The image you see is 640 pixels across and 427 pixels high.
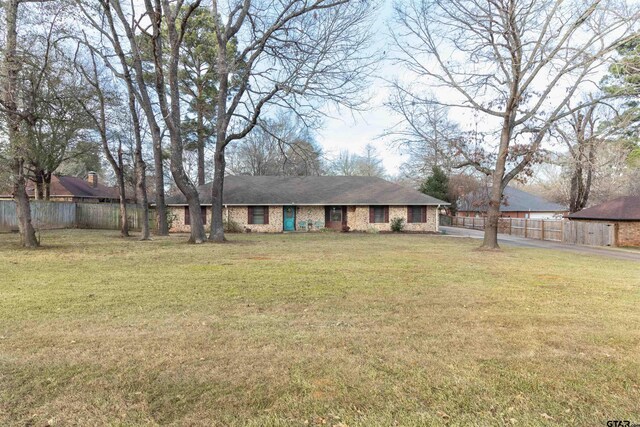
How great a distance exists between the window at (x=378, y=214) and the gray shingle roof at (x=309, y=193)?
0.55 metres

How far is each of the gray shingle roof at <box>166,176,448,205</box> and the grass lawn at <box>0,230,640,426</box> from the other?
1722 centimetres

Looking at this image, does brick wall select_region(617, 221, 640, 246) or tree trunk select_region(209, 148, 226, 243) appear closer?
tree trunk select_region(209, 148, 226, 243)

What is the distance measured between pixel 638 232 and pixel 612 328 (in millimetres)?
21368

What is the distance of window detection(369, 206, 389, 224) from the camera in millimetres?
26203

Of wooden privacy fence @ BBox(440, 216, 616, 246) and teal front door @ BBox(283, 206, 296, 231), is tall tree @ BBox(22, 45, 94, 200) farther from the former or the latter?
wooden privacy fence @ BBox(440, 216, 616, 246)

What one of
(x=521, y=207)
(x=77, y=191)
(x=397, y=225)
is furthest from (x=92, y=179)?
(x=521, y=207)

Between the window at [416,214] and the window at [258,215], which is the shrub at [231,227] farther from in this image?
the window at [416,214]

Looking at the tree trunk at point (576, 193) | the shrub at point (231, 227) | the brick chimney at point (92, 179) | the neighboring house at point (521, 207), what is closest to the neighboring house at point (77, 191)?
the brick chimney at point (92, 179)

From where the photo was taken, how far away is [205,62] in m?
27.1

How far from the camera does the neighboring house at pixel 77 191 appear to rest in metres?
36.2

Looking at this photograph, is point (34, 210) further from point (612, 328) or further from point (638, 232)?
point (638, 232)

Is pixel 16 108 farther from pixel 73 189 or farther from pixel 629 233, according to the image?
pixel 629 233

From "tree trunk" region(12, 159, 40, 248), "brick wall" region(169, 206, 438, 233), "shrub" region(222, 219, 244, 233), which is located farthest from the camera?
"brick wall" region(169, 206, 438, 233)

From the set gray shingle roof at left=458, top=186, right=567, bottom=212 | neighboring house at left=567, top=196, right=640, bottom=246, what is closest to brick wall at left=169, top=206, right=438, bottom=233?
neighboring house at left=567, top=196, right=640, bottom=246
